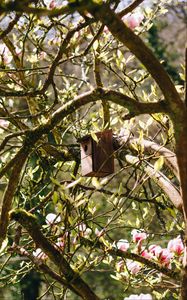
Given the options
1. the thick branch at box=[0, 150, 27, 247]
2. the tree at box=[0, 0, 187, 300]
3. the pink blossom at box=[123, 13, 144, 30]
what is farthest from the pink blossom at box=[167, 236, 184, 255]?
the pink blossom at box=[123, 13, 144, 30]

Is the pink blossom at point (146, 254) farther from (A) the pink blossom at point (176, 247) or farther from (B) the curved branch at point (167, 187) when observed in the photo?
(B) the curved branch at point (167, 187)

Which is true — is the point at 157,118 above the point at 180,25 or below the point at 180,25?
below

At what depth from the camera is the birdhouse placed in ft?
4.83

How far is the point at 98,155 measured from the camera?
4.91ft

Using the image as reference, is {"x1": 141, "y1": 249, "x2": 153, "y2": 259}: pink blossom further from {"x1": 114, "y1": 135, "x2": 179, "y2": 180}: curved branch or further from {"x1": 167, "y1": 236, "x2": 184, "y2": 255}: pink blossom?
{"x1": 114, "y1": 135, "x2": 179, "y2": 180}: curved branch

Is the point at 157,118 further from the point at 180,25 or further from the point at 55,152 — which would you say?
the point at 180,25

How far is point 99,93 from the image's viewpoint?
3.16 feet

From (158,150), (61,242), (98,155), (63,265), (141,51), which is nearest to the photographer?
(141,51)

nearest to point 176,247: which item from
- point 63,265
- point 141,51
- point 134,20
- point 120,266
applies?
point 120,266

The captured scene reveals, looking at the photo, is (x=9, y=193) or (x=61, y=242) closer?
(x=9, y=193)

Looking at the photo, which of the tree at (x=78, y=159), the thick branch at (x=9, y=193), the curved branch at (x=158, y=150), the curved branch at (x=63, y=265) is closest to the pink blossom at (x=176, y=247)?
the tree at (x=78, y=159)

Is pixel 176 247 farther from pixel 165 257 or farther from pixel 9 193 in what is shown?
pixel 9 193

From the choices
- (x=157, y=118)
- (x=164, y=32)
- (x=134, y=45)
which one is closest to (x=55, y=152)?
(x=157, y=118)

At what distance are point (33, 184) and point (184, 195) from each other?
85cm
